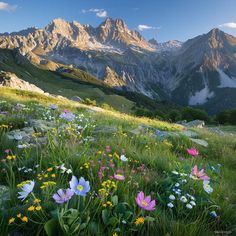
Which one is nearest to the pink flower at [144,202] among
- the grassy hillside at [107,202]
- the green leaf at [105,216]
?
the grassy hillside at [107,202]

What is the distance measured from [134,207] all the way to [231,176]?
10.4 ft

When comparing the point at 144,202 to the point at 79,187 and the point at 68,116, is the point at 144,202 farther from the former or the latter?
the point at 68,116

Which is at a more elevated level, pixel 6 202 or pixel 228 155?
pixel 6 202

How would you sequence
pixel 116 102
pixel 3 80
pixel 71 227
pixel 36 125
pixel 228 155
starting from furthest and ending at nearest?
pixel 116 102, pixel 3 80, pixel 228 155, pixel 36 125, pixel 71 227

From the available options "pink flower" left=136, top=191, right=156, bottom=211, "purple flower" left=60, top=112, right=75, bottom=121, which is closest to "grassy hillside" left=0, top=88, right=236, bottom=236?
"pink flower" left=136, top=191, right=156, bottom=211

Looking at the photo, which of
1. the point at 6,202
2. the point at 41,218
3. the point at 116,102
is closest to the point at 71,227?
the point at 41,218

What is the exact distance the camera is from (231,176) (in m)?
4.88

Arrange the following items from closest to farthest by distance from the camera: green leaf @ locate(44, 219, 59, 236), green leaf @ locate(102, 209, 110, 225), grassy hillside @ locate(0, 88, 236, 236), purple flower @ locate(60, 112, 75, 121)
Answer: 1. green leaf @ locate(44, 219, 59, 236)
2. grassy hillside @ locate(0, 88, 236, 236)
3. green leaf @ locate(102, 209, 110, 225)
4. purple flower @ locate(60, 112, 75, 121)

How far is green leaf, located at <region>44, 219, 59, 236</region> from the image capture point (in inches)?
78.6

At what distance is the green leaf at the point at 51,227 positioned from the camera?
200cm

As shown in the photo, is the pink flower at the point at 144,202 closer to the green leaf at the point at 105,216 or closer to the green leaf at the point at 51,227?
the green leaf at the point at 105,216

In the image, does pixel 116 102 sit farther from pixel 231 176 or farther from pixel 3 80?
pixel 231 176

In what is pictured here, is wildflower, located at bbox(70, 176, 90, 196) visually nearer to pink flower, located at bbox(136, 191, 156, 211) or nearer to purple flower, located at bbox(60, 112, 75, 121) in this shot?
pink flower, located at bbox(136, 191, 156, 211)

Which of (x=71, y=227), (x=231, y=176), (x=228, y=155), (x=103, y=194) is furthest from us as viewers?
(x=228, y=155)
